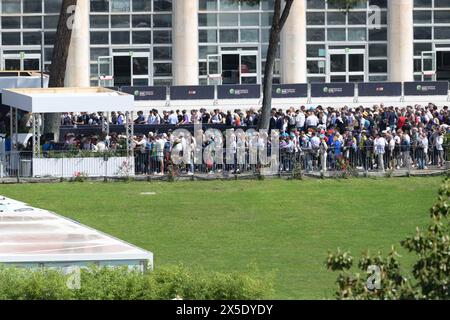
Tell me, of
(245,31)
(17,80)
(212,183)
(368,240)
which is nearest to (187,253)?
(368,240)

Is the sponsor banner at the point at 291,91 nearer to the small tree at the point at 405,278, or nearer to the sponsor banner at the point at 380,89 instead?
the sponsor banner at the point at 380,89

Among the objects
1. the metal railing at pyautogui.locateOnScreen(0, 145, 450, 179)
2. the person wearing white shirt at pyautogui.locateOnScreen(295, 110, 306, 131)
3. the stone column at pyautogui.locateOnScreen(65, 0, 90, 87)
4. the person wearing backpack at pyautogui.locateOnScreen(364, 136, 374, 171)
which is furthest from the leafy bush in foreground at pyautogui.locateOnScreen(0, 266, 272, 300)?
the stone column at pyautogui.locateOnScreen(65, 0, 90, 87)

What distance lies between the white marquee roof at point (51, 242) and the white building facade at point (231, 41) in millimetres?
42554

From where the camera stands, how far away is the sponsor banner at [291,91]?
6575cm

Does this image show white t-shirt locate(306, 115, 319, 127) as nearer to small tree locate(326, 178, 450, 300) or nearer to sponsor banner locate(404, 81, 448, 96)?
sponsor banner locate(404, 81, 448, 96)

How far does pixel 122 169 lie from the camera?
48906 millimetres

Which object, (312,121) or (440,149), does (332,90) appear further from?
(440,149)

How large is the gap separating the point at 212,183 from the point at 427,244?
99.7ft

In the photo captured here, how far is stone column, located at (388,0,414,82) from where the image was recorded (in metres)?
74.2

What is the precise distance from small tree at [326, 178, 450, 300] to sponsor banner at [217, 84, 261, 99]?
4723 centimetres

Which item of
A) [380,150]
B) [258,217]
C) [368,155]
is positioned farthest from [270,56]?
[258,217]

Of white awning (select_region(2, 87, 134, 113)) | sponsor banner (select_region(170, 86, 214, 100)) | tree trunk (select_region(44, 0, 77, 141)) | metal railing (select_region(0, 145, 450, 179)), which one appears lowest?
metal railing (select_region(0, 145, 450, 179))

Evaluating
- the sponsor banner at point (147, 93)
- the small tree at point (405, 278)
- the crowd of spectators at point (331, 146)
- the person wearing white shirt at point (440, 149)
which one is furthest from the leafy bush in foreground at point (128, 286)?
the sponsor banner at point (147, 93)

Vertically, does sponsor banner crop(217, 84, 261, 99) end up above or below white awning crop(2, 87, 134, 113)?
above
